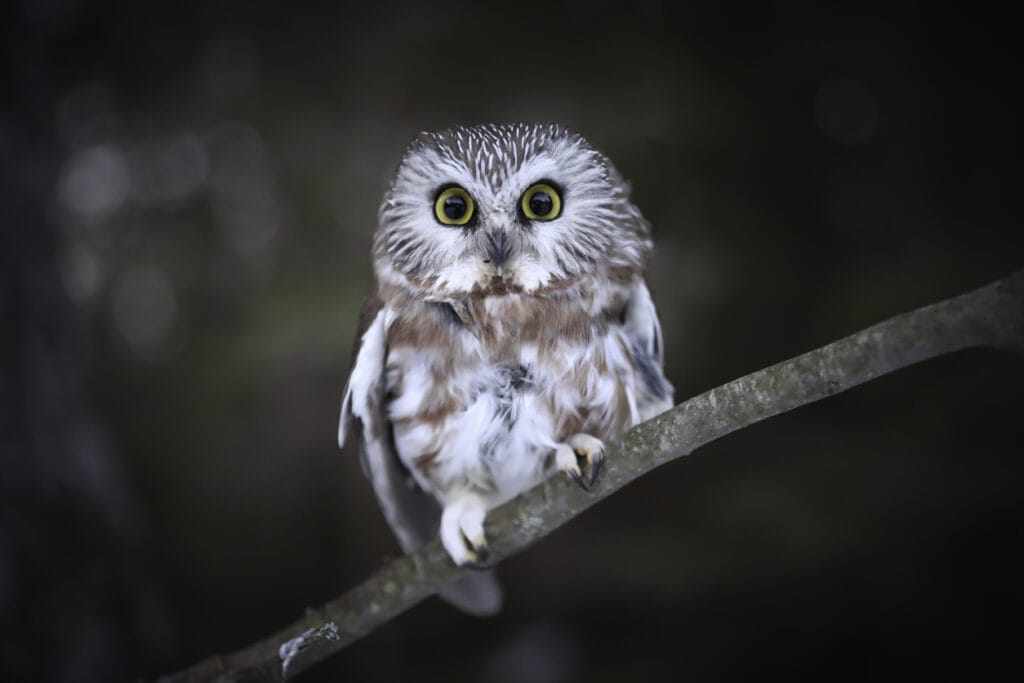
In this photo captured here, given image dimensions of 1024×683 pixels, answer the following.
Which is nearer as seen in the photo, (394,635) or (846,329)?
(846,329)

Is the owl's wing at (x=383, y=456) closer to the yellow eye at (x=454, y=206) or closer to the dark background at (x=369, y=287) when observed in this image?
the yellow eye at (x=454, y=206)

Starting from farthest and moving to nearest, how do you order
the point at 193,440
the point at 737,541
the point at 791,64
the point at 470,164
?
1. the point at 193,440
2. the point at 737,541
3. the point at 791,64
4. the point at 470,164

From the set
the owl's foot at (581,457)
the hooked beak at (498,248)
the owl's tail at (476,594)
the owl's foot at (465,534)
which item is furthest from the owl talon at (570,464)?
the owl's tail at (476,594)

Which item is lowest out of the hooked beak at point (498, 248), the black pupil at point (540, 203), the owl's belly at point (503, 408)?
the owl's belly at point (503, 408)

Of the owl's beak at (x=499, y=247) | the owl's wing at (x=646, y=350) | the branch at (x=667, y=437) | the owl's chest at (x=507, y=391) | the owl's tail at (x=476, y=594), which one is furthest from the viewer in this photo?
the owl's tail at (x=476, y=594)

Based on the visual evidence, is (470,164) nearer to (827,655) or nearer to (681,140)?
(681,140)

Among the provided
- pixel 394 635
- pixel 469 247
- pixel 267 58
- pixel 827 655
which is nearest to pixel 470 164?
pixel 469 247

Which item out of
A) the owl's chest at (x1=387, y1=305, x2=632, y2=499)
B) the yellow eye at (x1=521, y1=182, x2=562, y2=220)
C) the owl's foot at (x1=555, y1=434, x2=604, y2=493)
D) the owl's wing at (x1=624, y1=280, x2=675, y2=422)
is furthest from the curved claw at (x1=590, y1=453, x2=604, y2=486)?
the yellow eye at (x1=521, y1=182, x2=562, y2=220)
